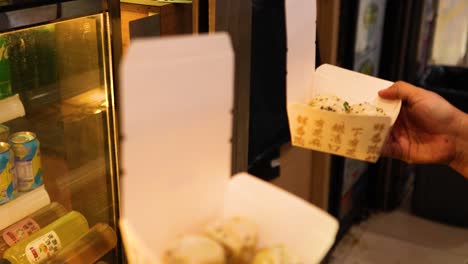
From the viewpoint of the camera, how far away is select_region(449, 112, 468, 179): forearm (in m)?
1.70

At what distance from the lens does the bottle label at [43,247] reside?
146 cm

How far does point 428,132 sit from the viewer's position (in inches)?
68.8

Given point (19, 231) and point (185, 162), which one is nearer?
point (185, 162)

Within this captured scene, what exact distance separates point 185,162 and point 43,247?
1033 millimetres

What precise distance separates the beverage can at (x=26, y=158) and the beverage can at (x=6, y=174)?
23 mm

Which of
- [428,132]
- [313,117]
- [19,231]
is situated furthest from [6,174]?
[428,132]

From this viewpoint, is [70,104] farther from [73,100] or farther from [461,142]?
[461,142]

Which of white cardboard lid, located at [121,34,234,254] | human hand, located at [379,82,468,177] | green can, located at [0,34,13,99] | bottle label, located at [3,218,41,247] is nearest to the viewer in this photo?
white cardboard lid, located at [121,34,234,254]

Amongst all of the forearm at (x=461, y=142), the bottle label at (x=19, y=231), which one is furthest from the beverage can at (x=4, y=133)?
the forearm at (x=461, y=142)

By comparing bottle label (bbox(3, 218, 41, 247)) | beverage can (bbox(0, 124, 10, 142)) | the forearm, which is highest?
beverage can (bbox(0, 124, 10, 142))

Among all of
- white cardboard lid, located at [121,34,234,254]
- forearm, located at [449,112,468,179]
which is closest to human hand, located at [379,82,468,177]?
forearm, located at [449,112,468,179]

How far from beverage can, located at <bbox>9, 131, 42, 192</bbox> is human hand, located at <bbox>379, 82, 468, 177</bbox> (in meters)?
0.99

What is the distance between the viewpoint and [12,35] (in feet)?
4.50

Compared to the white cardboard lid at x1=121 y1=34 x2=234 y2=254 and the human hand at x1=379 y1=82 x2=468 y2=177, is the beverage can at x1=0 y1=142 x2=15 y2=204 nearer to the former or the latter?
the white cardboard lid at x1=121 y1=34 x2=234 y2=254
